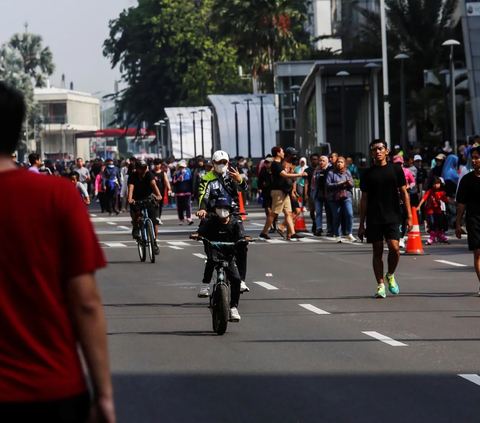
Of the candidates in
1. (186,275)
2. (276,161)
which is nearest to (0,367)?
(186,275)

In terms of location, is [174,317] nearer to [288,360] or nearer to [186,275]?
[288,360]

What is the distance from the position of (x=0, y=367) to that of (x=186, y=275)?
1327cm

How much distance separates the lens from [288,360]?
900cm

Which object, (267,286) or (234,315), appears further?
(267,286)

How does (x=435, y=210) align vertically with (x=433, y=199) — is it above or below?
below

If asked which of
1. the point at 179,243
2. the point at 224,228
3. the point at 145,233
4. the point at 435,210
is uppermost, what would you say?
the point at 224,228

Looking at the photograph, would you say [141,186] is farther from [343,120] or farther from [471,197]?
[343,120]

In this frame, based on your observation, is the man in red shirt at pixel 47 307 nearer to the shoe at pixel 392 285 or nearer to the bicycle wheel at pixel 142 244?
the shoe at pixel 392 285

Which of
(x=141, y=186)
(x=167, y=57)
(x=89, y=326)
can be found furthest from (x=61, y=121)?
(x=89, y=326)

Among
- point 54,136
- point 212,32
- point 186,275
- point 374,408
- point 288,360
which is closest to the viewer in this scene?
point 374,408

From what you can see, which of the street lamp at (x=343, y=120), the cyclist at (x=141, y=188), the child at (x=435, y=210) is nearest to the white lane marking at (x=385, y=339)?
the cyclist at (x=141, y=188)

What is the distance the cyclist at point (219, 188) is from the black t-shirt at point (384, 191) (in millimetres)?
2087

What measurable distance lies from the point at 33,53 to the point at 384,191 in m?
125

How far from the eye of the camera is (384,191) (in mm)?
13336
